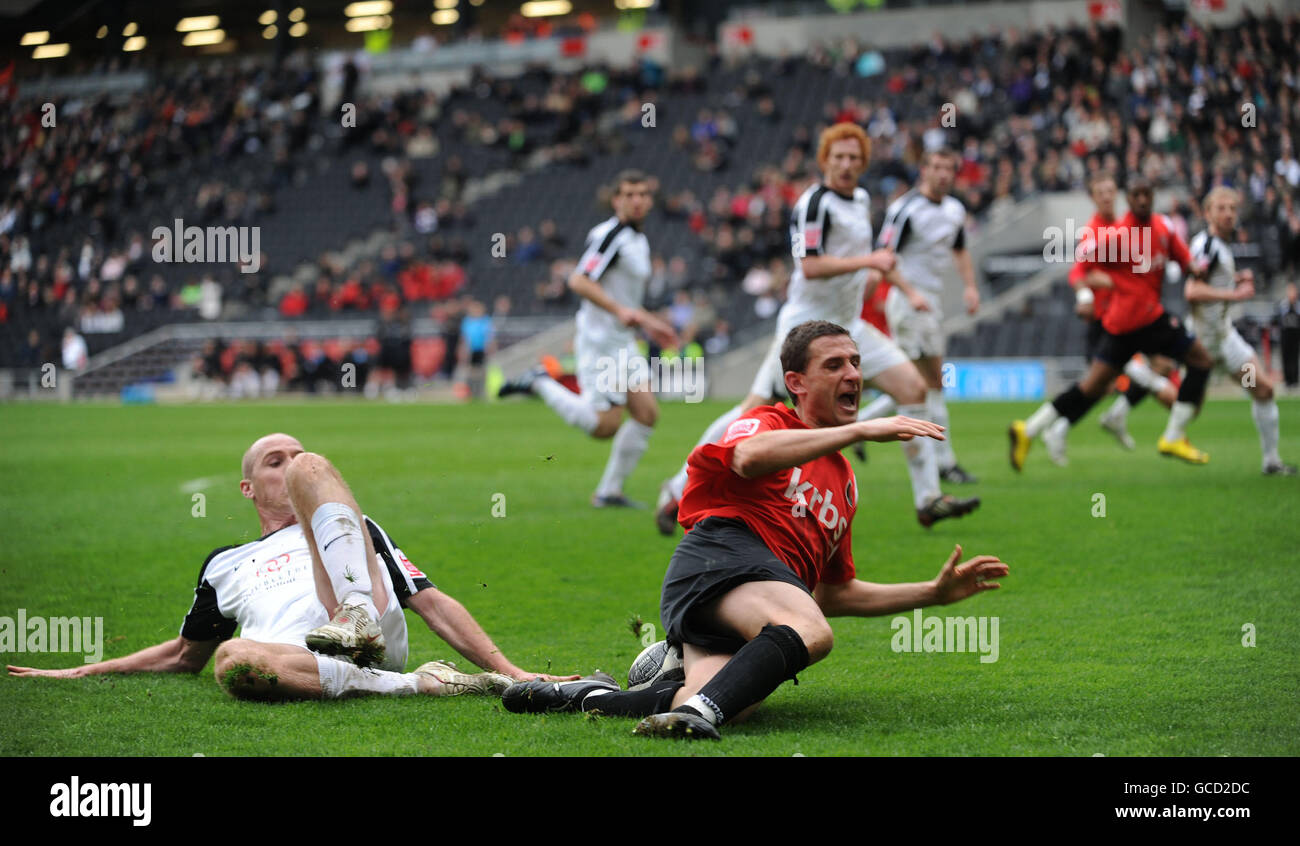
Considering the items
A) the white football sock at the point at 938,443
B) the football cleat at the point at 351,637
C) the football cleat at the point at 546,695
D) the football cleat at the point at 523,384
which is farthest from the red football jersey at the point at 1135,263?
the football cleat at the point at 351,637

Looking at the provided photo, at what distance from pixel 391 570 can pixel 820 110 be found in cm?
3322

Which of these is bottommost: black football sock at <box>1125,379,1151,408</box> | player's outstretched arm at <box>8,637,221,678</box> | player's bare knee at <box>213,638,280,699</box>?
player's outstretched arm at <box>8,637,221,678</box>

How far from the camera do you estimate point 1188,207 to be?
26.6 metres

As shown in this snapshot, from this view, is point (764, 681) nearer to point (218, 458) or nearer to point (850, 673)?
point (850, 673)

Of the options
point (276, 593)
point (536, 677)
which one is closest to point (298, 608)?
point (276, 593)

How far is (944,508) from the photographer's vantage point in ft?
29.6

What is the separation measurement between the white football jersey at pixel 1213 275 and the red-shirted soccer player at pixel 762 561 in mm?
8296

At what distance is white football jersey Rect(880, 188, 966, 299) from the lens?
472 inches

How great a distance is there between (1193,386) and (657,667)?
8.87m

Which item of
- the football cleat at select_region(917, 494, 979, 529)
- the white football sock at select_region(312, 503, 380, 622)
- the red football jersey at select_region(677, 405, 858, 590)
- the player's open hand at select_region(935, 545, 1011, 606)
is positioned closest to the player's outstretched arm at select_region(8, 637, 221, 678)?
the white football sock at select_region(312, 503, 380, 622)

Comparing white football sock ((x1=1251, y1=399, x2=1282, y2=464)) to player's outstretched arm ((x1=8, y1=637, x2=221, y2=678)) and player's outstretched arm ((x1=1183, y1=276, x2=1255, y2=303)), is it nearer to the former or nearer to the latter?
player's outstretched arm ((x1=1183, y1=276, x2=1255, y2=303))
